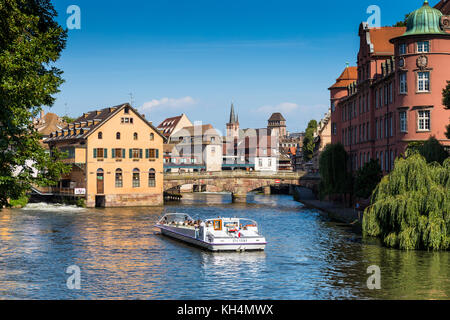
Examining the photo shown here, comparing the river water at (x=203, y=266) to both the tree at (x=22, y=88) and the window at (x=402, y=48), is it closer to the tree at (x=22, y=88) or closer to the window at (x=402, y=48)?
the tree at (x=22, y=88)

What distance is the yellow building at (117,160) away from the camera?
89250 millimetres

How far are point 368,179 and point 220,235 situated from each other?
26.2 m

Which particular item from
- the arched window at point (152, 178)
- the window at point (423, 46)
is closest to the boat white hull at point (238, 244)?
the window at point (423, 46)

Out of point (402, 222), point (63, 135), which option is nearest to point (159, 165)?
point (63, 135)

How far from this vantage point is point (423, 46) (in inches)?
2394

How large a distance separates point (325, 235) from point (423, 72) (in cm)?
1997

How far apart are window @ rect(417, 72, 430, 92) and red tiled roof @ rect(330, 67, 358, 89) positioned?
1393 inches

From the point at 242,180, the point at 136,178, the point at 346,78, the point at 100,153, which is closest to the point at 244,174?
the point at 242,180

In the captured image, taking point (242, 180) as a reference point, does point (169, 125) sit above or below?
above

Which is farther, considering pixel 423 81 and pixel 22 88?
pixel 423 81

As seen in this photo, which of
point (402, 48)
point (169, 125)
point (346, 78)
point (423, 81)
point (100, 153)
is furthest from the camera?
point (169, 125)

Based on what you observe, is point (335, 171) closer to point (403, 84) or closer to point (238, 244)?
point (403, 84)

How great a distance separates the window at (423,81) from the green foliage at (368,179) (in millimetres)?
10600

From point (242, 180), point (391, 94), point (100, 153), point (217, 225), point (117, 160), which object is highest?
point (391, 94)
